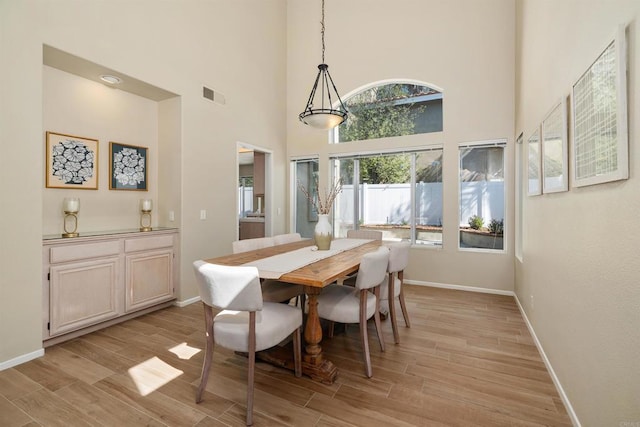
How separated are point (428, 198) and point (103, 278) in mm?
4389

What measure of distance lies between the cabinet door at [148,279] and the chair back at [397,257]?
8.72ft

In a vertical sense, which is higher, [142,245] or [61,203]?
[61,203]

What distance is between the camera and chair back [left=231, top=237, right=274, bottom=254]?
3.01m

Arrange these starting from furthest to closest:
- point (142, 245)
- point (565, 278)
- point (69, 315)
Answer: point (142, 245) → point (69, 315) → point (565, 278)

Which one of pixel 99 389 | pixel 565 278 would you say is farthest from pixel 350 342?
pixel 99 389

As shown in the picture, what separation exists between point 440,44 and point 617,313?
15.0 feet

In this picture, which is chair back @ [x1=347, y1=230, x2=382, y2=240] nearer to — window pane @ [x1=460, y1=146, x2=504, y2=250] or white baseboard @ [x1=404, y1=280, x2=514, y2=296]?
white baseboard @ [x1=404, y1=280, x2=514, y2=296]

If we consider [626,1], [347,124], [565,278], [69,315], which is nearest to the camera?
[626,1]

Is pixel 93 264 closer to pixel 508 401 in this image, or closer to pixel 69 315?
pixel 69 315

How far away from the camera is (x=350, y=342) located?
278 centimetres

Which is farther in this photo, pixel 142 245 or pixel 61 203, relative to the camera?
pixel 142 245

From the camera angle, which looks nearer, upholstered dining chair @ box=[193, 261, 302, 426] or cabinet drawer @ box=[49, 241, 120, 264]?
upholstered dining chair @ box=[193, 261, 302, 426]

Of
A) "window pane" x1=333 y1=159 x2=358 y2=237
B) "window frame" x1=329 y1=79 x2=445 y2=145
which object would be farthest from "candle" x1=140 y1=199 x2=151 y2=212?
"window frame" x1=329 y1=79 x2=445 y2=145

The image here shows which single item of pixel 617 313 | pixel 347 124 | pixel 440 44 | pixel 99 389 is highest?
pixel 440 44
